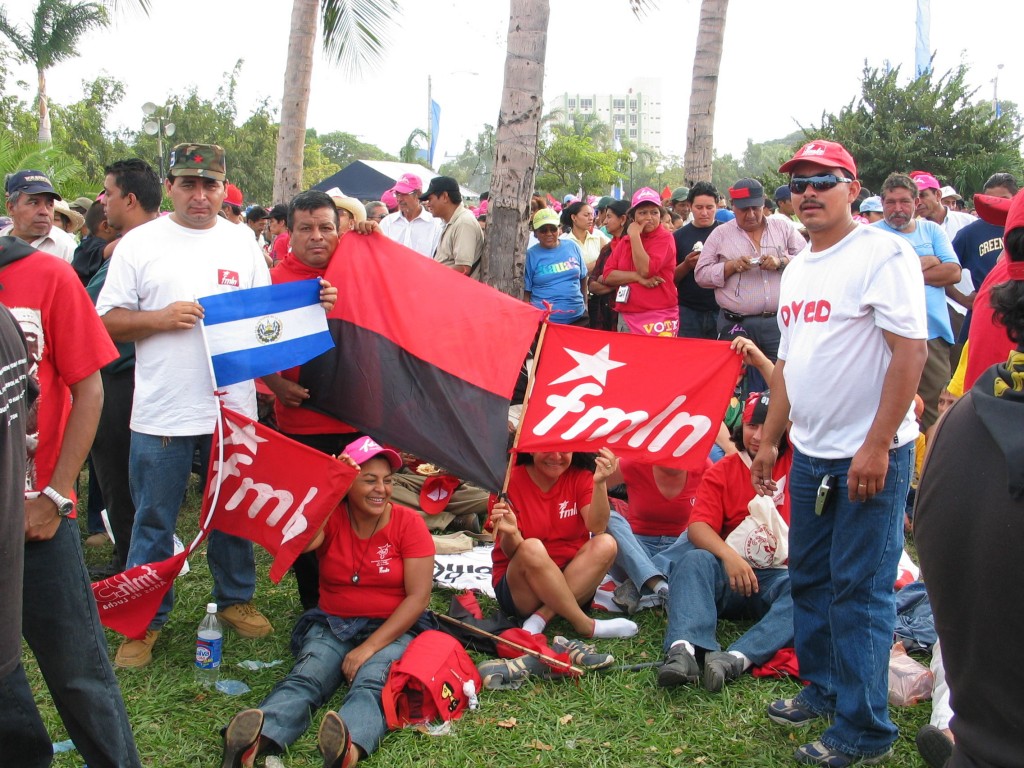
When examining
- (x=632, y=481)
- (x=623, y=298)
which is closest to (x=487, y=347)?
(x=632, y=481)

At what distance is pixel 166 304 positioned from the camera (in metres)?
4.50

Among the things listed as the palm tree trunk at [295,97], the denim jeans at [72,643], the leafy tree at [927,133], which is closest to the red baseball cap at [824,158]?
the denim jeans at [72,643]

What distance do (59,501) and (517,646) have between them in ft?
7.81

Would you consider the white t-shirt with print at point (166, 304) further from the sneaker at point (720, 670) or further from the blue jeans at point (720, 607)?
the sneaker at point (720, 670)

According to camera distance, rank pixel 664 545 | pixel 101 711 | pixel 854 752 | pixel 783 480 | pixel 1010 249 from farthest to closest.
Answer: pixel 664 545
pixel 783 480
pixel 854 752
pixel 101 711
pixel 1010 249

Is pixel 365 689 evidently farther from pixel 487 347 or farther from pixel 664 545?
pixel 664 545

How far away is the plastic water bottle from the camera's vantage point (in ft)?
14.5

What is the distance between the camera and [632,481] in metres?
5.89

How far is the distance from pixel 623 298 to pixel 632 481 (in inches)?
106

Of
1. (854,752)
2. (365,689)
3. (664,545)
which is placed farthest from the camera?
(664,545)

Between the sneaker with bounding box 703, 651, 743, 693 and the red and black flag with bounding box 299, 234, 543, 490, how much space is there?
4.43 feet

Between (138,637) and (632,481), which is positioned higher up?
(632,481)

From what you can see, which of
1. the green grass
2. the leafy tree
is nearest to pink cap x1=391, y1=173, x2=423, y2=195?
the green grass

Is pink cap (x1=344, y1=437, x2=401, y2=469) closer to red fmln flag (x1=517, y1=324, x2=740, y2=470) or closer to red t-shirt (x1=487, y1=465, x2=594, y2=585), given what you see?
red fmln flag (x1=517, y1=324, x2=740, y2=470)
